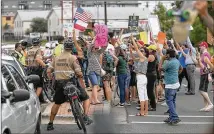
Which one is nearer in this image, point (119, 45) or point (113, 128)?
point (113, 128)

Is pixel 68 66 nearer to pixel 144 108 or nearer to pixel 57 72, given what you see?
pixel 57 72

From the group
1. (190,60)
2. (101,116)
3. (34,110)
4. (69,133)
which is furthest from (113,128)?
(190,60)

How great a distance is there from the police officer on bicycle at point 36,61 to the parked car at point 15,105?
182 inches

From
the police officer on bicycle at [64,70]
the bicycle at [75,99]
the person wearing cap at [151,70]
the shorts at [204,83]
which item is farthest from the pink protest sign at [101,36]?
the bicycle at [75,99]

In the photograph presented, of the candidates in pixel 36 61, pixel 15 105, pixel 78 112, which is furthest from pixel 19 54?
pixel 15 105

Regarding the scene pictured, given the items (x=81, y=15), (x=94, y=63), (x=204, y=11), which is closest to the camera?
(x=204, y=11)

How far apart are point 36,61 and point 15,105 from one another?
6324mm

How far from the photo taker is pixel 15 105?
6742mm

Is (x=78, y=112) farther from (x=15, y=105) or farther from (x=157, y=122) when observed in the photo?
(x=15, y=105)

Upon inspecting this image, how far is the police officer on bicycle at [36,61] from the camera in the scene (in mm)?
12914

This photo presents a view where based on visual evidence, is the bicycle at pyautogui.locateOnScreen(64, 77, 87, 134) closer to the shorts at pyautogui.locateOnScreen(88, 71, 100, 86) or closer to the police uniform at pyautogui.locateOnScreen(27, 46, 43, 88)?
the shorts at pyautogui.locateOnScreen(88, 71, 100, 86)

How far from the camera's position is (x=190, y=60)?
16.7 m

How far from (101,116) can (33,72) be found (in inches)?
372

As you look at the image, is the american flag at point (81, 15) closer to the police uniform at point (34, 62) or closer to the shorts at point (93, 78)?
the police uniform at point (34, 62)
